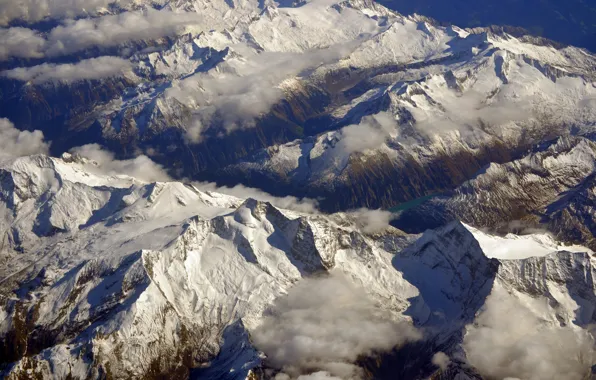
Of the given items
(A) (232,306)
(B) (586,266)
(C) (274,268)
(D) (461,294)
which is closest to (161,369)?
(A) (232,306)

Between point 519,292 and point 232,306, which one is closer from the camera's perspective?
point 519,292

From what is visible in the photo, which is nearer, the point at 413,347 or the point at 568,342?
the point at 568,342

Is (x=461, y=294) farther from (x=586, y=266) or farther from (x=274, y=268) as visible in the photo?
(x=274, y=268)

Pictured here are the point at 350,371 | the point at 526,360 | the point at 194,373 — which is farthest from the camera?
the point at 194,373

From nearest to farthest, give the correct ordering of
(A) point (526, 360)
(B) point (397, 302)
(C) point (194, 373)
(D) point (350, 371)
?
(A) point (526, 360) → (D) point (350, 371) → (C) point (194, 373) → (B) point (397, 302)

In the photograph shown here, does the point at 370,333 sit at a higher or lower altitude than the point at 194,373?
higher

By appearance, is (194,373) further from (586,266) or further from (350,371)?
(586,266)

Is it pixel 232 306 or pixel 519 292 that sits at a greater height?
pixel 519 292

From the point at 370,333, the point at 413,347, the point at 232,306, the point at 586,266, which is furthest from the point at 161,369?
the point at 586,266

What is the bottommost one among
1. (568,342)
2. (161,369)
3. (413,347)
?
(161,369)
